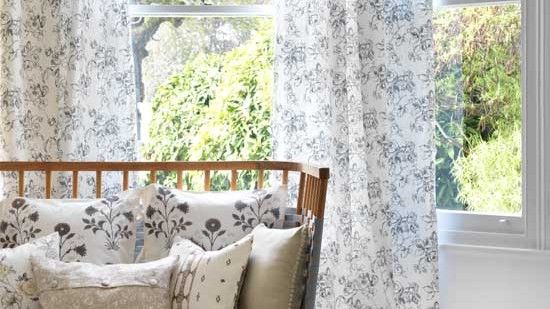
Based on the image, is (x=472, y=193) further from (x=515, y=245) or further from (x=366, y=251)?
(x=366, y=251)

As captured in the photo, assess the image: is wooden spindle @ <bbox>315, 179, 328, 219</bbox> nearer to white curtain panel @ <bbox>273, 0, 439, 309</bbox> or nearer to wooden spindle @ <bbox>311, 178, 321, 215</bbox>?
wooden spindle @ <bbox>311, 178, 321, 215</bbox>

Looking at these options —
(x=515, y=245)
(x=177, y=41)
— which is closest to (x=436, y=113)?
(x=515, y=245)

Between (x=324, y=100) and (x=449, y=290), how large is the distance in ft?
2.92

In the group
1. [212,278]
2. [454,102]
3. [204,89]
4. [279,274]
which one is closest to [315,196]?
[279,274]

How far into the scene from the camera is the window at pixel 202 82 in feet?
10.9

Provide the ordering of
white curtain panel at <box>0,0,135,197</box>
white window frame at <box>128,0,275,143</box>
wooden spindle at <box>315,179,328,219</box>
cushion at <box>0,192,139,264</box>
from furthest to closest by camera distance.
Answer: white window frame at <box>128,0,275,143</box>, white curtain panel at <box>0,0,135,197</box>, cushion at <box>0,192,139,264</box>, wooden spindle at <box>315,179,328,219</box>

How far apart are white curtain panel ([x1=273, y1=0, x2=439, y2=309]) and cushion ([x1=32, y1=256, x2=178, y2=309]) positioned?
33.6 inches

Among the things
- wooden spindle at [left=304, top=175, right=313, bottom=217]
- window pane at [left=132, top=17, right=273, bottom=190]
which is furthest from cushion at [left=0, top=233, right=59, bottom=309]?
window pane at [left=132, top=17, right=273, bottom=190]

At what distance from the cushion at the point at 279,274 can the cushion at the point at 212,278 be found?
0.04m

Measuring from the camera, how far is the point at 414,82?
297cm

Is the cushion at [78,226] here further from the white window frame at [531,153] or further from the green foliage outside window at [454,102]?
the white window frame at [531,153]

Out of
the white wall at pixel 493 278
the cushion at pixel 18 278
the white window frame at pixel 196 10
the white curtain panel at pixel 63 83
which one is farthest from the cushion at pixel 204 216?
the white window frame at pixel 196 10

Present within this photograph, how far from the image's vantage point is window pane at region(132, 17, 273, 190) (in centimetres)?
333

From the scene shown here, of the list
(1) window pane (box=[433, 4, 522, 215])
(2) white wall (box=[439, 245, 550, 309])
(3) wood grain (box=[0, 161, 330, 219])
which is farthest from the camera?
(1) window pane (box=[433, 4, 522, 215])
